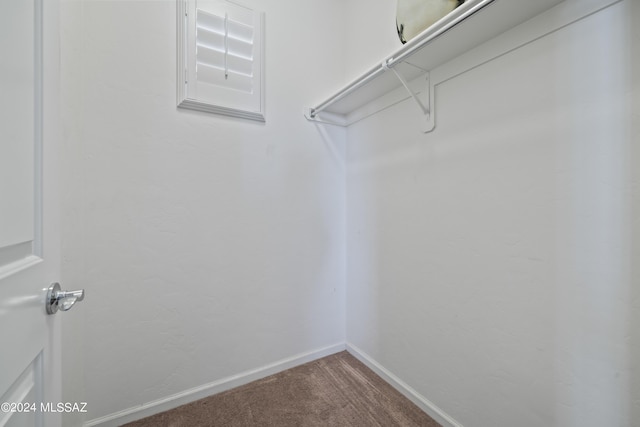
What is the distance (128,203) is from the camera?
1.26 m

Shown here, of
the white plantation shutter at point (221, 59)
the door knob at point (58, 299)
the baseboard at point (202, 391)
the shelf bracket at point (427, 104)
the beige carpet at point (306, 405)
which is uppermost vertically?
the white plantation shutter at point (221, 59)

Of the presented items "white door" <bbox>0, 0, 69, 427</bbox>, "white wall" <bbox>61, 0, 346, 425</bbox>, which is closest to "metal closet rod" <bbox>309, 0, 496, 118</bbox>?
"white wall" <bbox>61, 0, 346, 425</bbox>

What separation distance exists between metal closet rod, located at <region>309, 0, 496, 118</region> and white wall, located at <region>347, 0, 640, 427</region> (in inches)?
Result: 11.4

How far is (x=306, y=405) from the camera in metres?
1.38

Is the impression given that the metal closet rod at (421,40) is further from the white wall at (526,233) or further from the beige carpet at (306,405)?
the beige carpet at (306,405)

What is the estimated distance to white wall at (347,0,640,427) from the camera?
2.57ft

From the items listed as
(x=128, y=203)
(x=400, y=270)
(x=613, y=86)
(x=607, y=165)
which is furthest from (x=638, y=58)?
(x=128, y=203)

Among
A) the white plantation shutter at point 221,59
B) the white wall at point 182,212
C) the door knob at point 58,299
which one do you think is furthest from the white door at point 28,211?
the white plantation shutter at point 221,59

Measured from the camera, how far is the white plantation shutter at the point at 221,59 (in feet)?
4.49

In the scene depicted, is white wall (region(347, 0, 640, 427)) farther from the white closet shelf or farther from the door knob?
the door knob

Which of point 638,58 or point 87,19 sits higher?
point 87,19

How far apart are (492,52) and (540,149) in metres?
0.46

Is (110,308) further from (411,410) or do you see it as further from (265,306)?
(411,410)

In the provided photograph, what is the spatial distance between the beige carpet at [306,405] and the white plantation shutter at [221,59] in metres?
1.62
